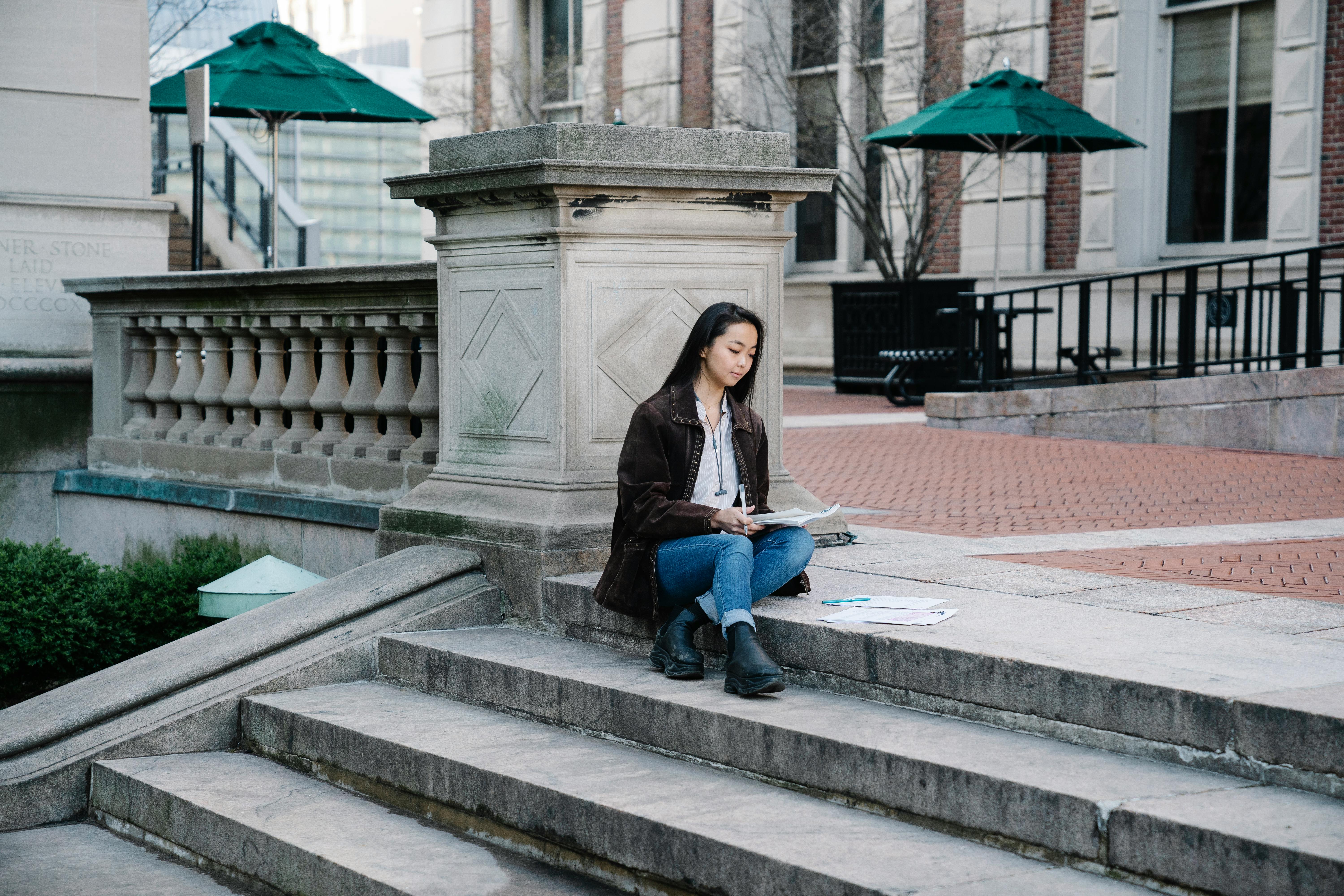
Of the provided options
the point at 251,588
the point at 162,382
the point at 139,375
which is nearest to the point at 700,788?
the point at 251,588

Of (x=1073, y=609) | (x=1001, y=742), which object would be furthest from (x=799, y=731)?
(x=1073, y=609)

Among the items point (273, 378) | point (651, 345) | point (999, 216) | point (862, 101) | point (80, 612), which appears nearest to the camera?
point (651, 345)

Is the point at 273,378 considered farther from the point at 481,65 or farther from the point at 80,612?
the point at 481,65

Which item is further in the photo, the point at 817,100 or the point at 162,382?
the point at 817,100

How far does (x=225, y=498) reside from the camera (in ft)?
27.6

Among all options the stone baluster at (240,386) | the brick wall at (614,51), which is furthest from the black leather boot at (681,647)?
the brick wall at (614,51)

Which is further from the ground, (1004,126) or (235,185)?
(1004,126)

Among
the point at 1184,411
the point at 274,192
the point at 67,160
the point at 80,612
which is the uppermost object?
→ the point at 274,192

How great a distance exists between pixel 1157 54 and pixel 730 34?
20.4ft

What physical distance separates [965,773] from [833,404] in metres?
12.8

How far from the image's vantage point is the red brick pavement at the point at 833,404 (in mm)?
15508

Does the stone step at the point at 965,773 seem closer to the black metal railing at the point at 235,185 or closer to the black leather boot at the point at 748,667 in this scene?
the black leather boot at the point at 748,667

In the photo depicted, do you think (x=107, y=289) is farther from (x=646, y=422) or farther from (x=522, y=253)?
(x=646, y=422)

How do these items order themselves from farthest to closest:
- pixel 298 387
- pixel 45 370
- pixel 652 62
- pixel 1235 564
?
pixel 652 62 → pixel 45 370 → pixel 298 387 → pixel 1235 564
